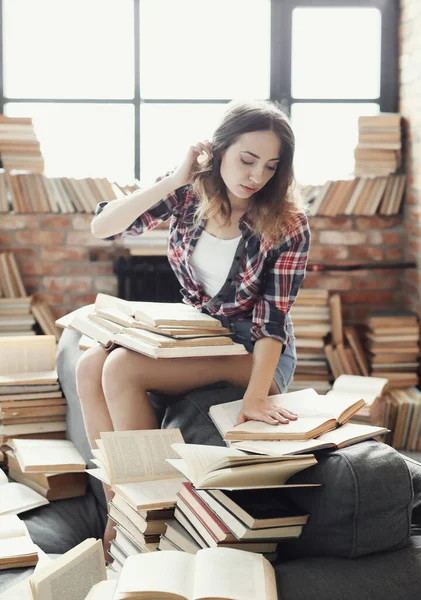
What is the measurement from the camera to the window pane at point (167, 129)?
4.37 m

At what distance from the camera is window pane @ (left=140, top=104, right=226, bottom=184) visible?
4.37m

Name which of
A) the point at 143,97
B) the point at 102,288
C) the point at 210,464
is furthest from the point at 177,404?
the point at 143,97

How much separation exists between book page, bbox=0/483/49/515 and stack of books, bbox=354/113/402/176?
256 centimetres

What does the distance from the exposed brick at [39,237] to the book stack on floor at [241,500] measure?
283cm

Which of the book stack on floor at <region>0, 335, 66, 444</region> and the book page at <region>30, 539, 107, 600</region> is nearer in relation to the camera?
the book page at <region>30, 539, 107, 600</region>

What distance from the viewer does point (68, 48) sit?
4273mm

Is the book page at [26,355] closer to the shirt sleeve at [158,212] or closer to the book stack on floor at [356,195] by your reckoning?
the shirt sleeve at [158,212]

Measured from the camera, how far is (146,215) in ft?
7.90

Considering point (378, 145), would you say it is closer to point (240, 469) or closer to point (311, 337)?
point (311, 337)

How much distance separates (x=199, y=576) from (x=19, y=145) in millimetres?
3218

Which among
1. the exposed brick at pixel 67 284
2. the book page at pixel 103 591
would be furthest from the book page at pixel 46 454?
the exposed brick at pixel 67 284

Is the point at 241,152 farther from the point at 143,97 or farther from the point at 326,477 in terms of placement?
the point at 143,97

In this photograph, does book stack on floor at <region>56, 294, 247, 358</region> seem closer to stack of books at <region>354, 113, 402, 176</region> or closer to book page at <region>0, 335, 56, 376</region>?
book page at <region>0, 335, 56, 376</region>

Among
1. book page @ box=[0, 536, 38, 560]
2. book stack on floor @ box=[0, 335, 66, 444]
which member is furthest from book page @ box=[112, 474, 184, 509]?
book stack on floor @ box=[0, 335, 66, 444]
